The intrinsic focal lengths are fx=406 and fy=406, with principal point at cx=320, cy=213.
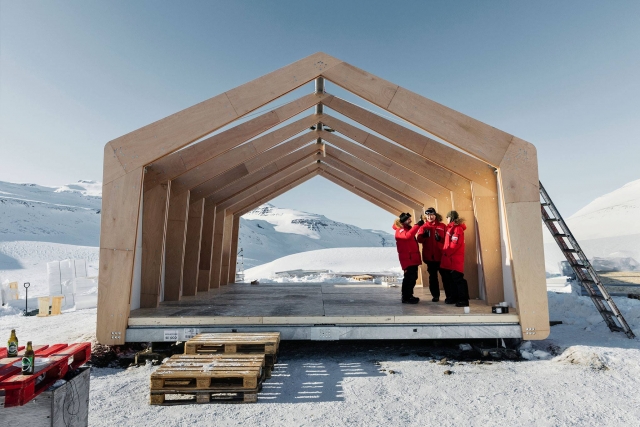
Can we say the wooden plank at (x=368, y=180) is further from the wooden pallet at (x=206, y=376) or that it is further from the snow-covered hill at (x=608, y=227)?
the snow-covered hill at (x=608, y=227)

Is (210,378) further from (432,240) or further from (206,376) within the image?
(432,240)

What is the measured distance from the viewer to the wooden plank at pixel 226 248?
16578mm

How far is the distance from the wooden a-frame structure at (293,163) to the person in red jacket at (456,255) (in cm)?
67

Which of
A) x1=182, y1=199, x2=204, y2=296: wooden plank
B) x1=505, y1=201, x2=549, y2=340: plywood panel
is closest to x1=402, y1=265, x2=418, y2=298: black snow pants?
x1=505, y1=201, x2=549, y2=340: plywood panel

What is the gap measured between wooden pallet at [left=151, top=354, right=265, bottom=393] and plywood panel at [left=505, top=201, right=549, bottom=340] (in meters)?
4.70

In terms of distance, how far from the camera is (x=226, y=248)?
17.0 meters

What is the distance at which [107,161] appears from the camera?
6.98 meters

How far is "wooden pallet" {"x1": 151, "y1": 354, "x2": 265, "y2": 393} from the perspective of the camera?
500 cm

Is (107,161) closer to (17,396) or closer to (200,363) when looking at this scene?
(200,363)

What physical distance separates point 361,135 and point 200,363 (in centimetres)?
729

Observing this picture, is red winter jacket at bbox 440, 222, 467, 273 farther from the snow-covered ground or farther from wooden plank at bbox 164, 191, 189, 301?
wooden plank at bbox 164, 191, 189, 301

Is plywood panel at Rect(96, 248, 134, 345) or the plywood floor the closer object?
plywood panel at Rect(96, 248, 134, 345)

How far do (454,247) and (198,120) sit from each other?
5653 millimetres

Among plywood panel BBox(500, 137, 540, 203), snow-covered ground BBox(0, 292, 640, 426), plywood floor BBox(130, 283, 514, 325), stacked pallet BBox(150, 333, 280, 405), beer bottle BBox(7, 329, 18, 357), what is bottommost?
snow-covered ground BBox(0, 292, 640, 426)
